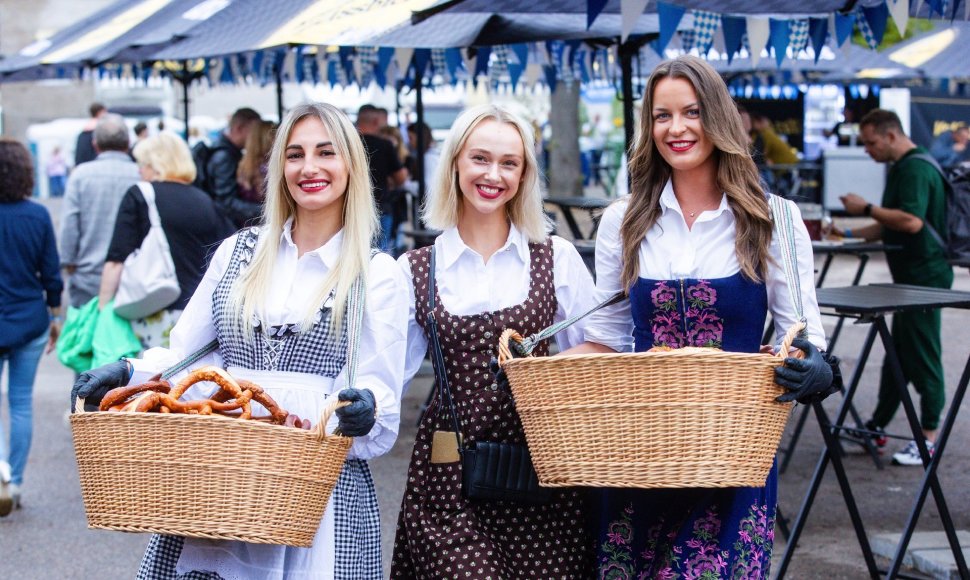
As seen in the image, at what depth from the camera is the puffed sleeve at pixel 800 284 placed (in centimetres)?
327

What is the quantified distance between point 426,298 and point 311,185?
439 millimetres

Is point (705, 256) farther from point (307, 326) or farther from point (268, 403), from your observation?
point (268, 403)

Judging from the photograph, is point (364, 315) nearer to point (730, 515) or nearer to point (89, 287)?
point (730, 515)

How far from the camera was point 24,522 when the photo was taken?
6.68m

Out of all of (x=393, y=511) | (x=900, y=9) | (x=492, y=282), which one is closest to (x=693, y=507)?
(x=492, y=282)

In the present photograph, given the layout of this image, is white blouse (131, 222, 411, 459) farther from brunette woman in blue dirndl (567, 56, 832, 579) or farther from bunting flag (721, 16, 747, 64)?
bunting flag (721, 16, 747, 64)

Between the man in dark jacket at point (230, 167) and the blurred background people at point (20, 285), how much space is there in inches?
95.8

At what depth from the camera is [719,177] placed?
11.0ft

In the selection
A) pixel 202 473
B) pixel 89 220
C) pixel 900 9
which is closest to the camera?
pixel 202 473

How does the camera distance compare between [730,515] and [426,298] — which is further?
[426,298]

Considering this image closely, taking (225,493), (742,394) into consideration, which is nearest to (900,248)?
(742,394)

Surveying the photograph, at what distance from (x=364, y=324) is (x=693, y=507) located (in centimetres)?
94

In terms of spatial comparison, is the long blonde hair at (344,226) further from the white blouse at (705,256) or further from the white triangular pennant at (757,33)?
the white triangular pennant at (757,33)

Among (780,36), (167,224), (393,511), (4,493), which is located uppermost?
(780,36)
